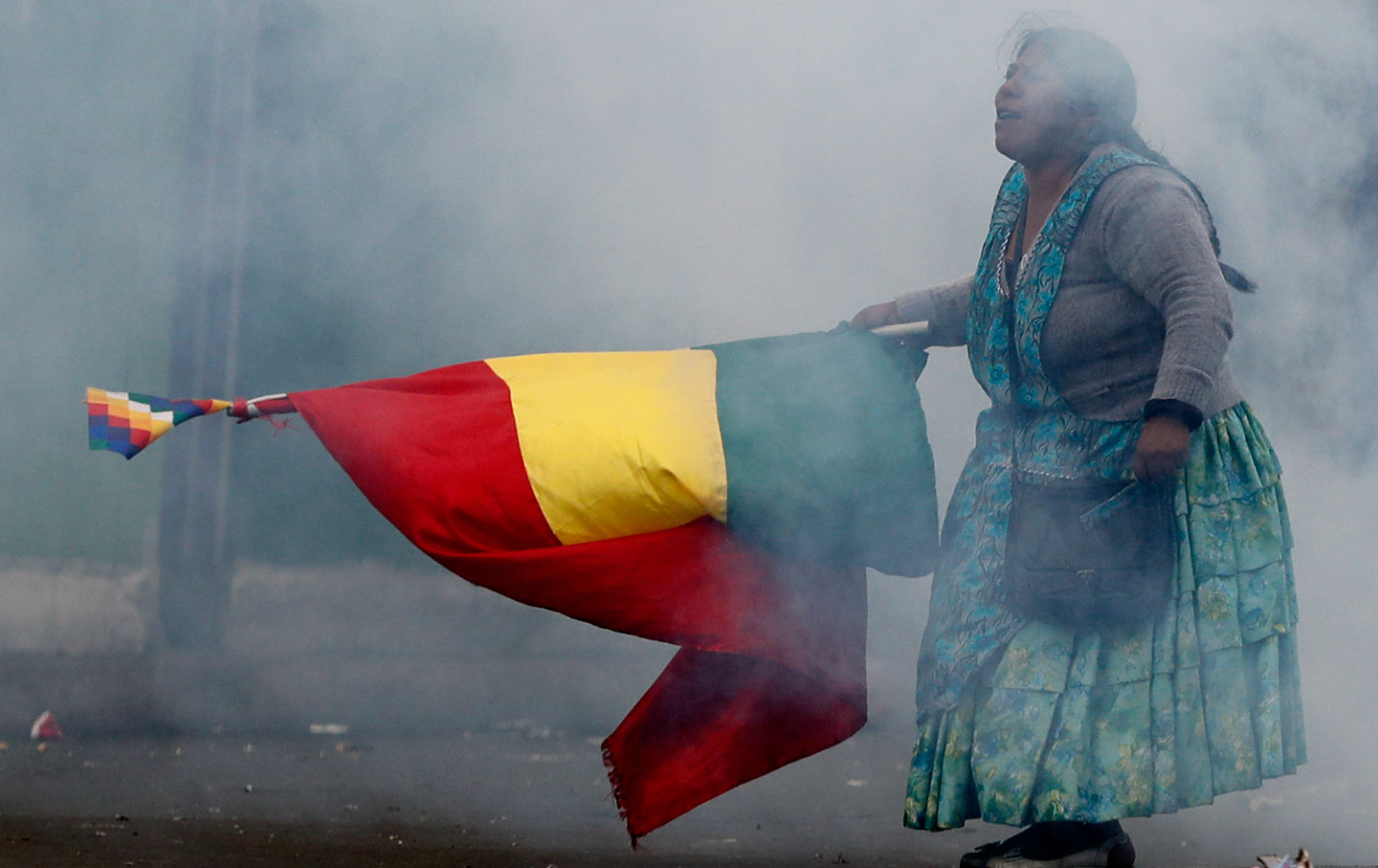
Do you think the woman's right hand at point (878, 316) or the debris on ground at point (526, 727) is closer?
the woman's right hand at point (878, 316)

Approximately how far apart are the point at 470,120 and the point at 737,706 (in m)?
1.72

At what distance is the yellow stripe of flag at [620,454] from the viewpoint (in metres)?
2.85

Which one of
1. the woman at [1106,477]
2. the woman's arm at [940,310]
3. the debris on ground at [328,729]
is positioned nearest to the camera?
the woman at [1106,477]

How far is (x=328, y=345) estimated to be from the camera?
15.4 feet

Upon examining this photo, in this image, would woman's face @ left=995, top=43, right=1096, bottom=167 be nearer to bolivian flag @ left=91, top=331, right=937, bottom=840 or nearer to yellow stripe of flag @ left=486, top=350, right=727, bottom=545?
bolivian flag @ left=91, top=331, right=937, bottom=840

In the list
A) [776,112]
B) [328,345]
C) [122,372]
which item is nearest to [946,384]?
[776,112]

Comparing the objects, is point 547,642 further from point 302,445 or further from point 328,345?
point 328,345

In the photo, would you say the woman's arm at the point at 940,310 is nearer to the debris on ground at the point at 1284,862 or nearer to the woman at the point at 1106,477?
the woman at the point at 1106,477

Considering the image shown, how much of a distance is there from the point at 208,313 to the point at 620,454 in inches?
104

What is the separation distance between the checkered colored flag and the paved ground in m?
0.87

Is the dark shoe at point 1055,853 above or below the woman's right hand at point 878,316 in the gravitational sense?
below

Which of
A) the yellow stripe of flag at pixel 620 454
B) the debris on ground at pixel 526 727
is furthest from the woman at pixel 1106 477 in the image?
the debris on ground at pixel 526 727

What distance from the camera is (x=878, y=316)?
3.12 meters

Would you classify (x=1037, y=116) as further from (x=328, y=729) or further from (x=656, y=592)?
(x=328, y=729)
